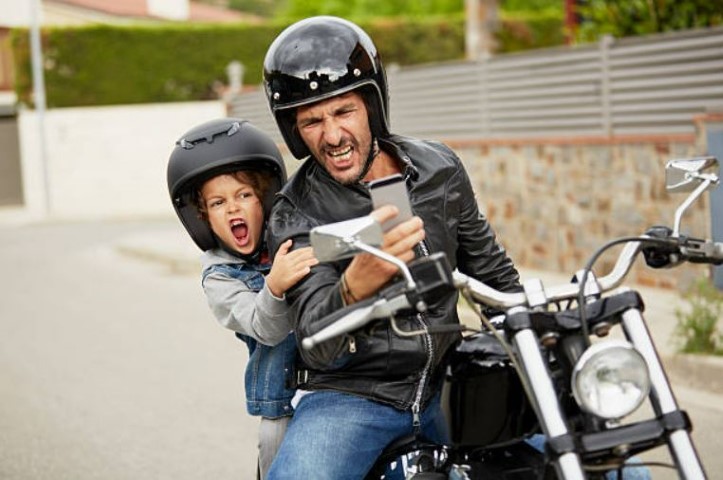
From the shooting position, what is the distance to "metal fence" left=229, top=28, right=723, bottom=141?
1023 cm

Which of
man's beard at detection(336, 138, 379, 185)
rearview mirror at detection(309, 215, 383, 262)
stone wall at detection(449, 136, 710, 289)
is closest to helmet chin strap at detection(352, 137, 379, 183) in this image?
man's beard at detection(336, 138, 379, 185)

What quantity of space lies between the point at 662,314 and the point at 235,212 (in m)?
5.92

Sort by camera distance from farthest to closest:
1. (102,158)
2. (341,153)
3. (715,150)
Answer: (102,158) < (715,150) < (341,153)

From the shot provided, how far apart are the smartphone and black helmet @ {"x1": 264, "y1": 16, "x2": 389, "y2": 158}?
2.31ft

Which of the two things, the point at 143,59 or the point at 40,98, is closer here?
the point at 40,98

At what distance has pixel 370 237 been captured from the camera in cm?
225

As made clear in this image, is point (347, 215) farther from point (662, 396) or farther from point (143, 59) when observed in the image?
point (143, 59)

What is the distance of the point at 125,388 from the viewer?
808 centimetres

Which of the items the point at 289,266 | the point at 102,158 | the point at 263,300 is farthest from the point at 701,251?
the point at 102,158

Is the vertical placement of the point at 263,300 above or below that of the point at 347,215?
below

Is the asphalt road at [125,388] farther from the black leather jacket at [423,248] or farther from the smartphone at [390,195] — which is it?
the smartphone at [390,195]

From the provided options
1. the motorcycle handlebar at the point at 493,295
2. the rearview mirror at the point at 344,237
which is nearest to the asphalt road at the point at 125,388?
the motorcycle handlebar at the point at 493,295

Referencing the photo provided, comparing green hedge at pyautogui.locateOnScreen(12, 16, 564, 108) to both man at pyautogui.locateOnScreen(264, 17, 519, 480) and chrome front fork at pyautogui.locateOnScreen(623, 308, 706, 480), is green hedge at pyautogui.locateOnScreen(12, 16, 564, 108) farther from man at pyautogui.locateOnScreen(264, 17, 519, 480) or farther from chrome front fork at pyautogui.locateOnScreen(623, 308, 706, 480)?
chrome front fork at pyautogui.locateOnScreen(623, 308, 706, 480)

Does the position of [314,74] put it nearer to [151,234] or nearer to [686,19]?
[686,19]
